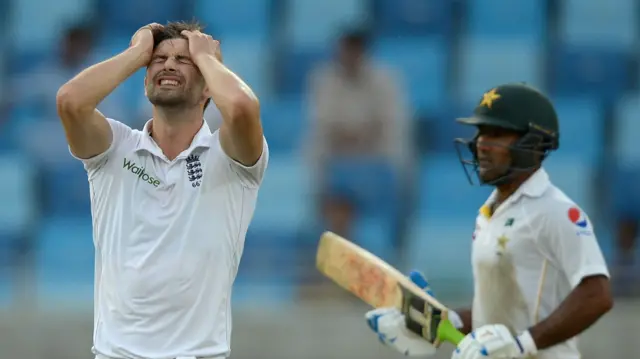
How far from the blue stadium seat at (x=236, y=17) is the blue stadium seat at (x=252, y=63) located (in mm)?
147

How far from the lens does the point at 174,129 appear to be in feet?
12.5

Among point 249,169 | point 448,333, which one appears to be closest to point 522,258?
point 448,333

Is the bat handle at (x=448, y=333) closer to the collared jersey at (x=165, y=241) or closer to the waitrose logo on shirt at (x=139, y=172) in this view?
the collared jersey at (x=165, y=241)

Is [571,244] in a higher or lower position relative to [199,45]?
lower

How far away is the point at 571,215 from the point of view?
418 centimetres

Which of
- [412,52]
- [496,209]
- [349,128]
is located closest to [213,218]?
[496,209]

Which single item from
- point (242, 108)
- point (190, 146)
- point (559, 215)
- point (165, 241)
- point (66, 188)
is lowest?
point (66, 188)

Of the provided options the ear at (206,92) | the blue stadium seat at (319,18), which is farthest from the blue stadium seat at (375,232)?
the ear at (206,92)

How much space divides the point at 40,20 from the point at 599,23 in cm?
372

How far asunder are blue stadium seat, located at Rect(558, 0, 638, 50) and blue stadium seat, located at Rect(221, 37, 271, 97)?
190 cm

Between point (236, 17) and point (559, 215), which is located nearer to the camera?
point (559, 215)

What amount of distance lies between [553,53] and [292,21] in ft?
5.57

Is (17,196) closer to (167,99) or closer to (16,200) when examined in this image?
(16,200)

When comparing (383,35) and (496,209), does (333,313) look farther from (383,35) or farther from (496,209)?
(383,35)
